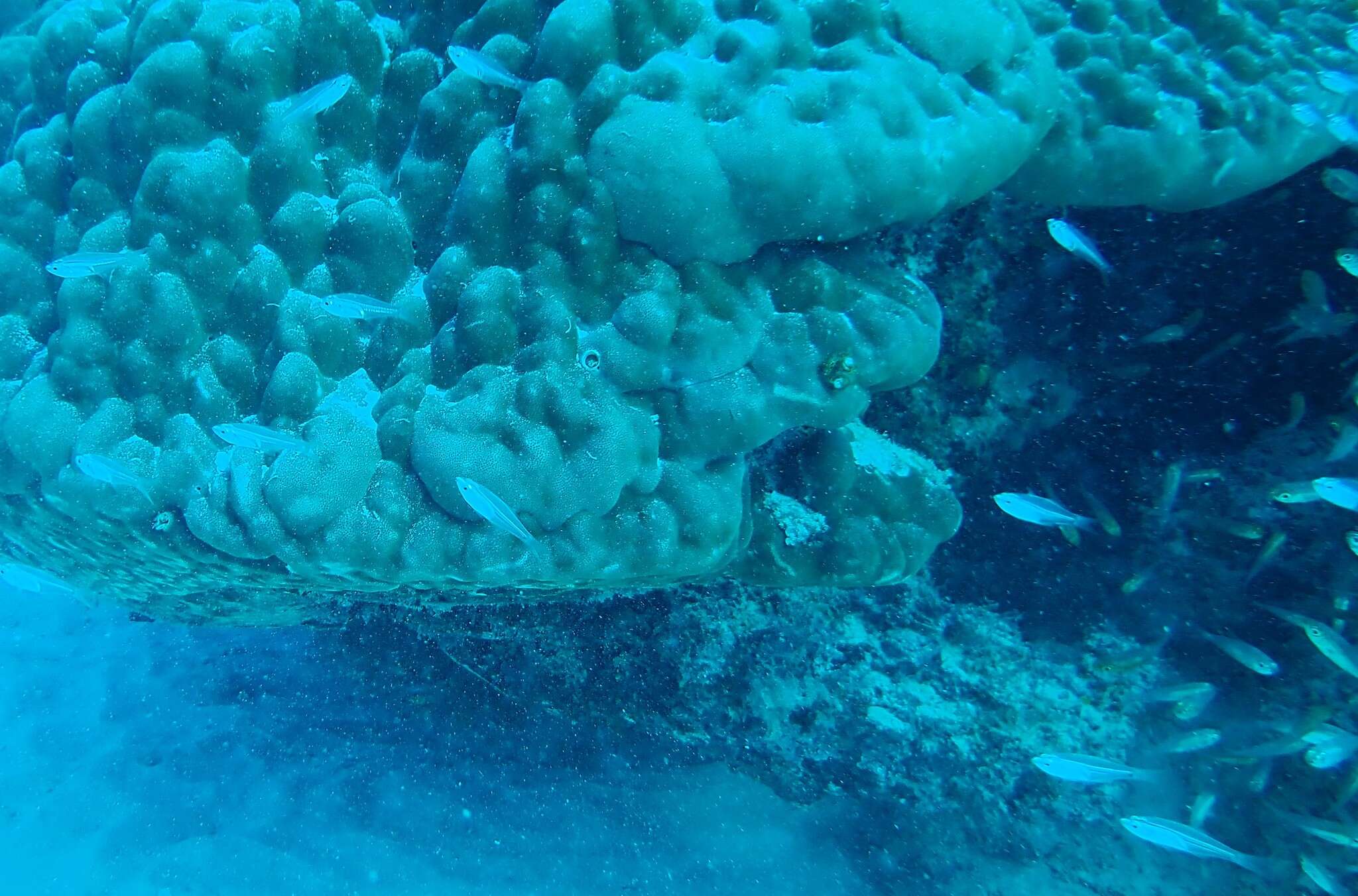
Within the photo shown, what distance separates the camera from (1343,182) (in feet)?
12.1

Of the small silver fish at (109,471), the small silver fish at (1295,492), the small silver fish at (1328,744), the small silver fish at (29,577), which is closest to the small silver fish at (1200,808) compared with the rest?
the small silver fish at (1328,744)

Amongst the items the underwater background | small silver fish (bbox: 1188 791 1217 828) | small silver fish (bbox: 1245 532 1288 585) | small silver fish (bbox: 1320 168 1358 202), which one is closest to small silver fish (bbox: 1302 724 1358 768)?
the underwater background

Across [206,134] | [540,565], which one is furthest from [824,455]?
[206,134]

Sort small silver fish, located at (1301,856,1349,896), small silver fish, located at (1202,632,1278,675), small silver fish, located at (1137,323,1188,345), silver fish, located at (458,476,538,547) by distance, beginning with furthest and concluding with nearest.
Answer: small silver fish, located at (1301,856,1349,896), small silver fish, located at (1202,632,1278,675), small silver fish, located at (1137,323,1188,345), silver fish, located at (458,476,538,547)

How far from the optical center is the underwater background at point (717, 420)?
3.18m

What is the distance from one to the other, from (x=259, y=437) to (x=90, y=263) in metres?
1.31

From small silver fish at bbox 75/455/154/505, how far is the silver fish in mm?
1584

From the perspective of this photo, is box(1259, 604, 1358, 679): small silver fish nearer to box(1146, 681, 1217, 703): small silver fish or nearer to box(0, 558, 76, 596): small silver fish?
Result: box(1146, 681, 1217, 703): small silver fish

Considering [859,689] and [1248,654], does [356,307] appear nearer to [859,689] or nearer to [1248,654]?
[859,689]

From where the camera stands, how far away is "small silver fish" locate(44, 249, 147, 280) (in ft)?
10.6

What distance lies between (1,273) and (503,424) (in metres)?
3.10

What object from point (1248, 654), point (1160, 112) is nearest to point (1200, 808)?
point (1248, 654)

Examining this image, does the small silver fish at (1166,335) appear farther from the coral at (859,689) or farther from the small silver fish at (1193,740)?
the small silver fish at (1193,740)

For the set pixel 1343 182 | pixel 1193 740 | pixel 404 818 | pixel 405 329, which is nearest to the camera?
pixel 405 329
